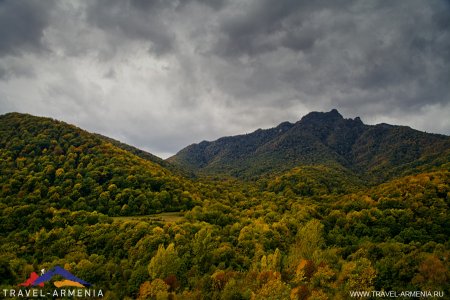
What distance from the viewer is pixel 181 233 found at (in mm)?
71000

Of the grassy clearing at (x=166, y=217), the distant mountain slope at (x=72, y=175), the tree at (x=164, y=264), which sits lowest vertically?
the tree at (x=164, y=264)

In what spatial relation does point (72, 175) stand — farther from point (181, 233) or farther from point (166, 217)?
point (181, 233)

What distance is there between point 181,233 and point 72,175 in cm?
5156

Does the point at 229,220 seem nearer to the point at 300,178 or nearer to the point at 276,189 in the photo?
the point at 276,189

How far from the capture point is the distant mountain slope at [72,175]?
3447 inches

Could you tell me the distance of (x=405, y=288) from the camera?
49.0 m

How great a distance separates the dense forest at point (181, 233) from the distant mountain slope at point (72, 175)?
1.36 feet

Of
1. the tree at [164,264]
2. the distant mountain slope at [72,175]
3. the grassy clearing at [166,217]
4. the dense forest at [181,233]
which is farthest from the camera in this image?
the distant mountain slope at [72,175]

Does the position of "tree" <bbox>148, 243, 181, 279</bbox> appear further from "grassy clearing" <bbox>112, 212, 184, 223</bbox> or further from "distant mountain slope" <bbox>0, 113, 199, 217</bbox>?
"distant mountain slope" <bbox>0, 113, 199, 217</bbox>

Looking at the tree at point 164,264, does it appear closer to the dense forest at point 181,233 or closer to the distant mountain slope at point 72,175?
the dense forest at point 181,233

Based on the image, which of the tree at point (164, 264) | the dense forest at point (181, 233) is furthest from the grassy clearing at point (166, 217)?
the tree at point (164, 264)

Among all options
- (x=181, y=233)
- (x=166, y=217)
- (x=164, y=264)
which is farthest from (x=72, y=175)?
(x=164, y=264)

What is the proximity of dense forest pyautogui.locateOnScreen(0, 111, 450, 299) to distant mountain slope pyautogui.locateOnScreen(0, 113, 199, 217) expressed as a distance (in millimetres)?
415

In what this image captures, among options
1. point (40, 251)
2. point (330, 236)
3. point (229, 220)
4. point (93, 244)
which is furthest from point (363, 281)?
point (40, 251)
